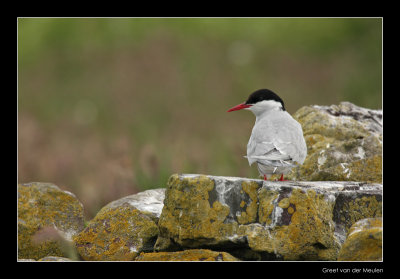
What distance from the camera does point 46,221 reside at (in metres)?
4.59

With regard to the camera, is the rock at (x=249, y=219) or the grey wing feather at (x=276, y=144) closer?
the rock at (x=249, y=219)

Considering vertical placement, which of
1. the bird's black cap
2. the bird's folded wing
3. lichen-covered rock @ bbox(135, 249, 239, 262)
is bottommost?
lichen-covered rock @ bbox(135, 249, 239, 262)

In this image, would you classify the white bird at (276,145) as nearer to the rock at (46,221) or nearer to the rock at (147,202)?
the rock at (147,202)

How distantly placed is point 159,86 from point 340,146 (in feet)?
25.6

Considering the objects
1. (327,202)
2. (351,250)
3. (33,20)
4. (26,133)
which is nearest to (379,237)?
(351,250)

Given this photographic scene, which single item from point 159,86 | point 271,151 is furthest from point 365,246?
point 159,86

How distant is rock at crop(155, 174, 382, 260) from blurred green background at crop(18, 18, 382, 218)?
2.06m

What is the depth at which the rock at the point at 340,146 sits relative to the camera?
16.8 feet

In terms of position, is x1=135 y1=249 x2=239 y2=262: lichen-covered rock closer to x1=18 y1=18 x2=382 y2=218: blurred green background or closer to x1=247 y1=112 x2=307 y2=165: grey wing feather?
x1=247 y1=112 x2=307 y2=165: grey wing feather

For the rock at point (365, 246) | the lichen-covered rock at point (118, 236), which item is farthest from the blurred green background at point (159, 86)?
the rock at point (365, 246)

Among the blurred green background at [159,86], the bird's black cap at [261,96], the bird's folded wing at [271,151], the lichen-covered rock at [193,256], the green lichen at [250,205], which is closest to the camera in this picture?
the lichen-covered rock at [193,256]

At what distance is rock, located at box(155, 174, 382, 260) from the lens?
12.6 ft

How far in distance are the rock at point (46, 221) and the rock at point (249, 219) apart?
0.95 metres

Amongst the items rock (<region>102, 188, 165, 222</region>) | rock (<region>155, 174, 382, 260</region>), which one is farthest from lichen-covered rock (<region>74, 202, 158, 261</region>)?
rock (<region>155, 174, 382, 260</region>)
